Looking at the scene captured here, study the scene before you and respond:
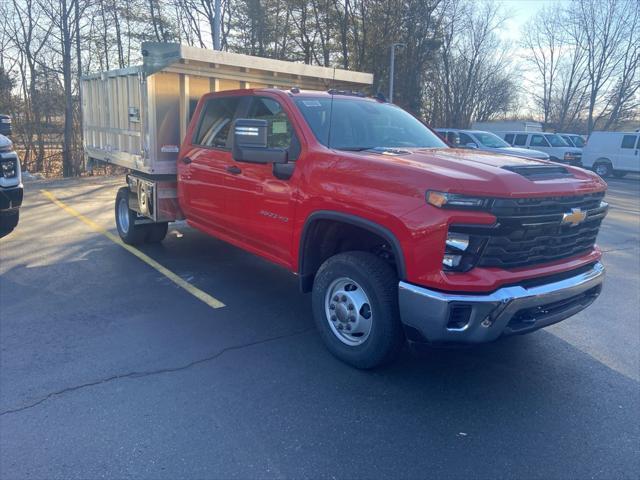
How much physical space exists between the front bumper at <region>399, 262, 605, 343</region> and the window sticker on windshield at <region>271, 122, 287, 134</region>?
195 cm

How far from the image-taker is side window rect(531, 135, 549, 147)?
81.2 ft

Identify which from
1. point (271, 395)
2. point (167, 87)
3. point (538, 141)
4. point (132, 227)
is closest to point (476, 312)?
point (271, 395)

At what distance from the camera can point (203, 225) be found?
5.92 m

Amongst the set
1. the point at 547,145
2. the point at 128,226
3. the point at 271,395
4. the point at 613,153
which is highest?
the point at 547,145

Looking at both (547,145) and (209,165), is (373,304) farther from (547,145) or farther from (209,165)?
(547,145)

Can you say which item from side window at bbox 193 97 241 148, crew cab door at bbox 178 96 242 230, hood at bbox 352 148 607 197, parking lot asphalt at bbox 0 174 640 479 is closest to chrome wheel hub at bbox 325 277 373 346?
parking lot asphalt at bbox 0 174 640 479

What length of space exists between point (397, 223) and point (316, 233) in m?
0.98

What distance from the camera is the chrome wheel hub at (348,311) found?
3.84 meters

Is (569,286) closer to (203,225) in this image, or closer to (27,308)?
(203,225)

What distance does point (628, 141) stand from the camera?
22.8m

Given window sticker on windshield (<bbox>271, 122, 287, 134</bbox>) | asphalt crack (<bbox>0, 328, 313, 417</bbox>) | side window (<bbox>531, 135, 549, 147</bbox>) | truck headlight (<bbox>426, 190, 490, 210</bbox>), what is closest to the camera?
truck headlight (<bbox>426, 190, 490, 210</bbox>)

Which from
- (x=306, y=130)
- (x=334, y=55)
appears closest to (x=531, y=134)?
(x=334, y=55)

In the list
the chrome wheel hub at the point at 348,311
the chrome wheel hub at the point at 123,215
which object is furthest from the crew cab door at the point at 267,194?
the chrome wheel hub at the point at 123,215

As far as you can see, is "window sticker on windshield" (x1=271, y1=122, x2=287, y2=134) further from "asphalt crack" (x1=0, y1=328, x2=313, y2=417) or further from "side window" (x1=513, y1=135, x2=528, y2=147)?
"side window" (x1=513, y1=135, x2=528, y2=147)
